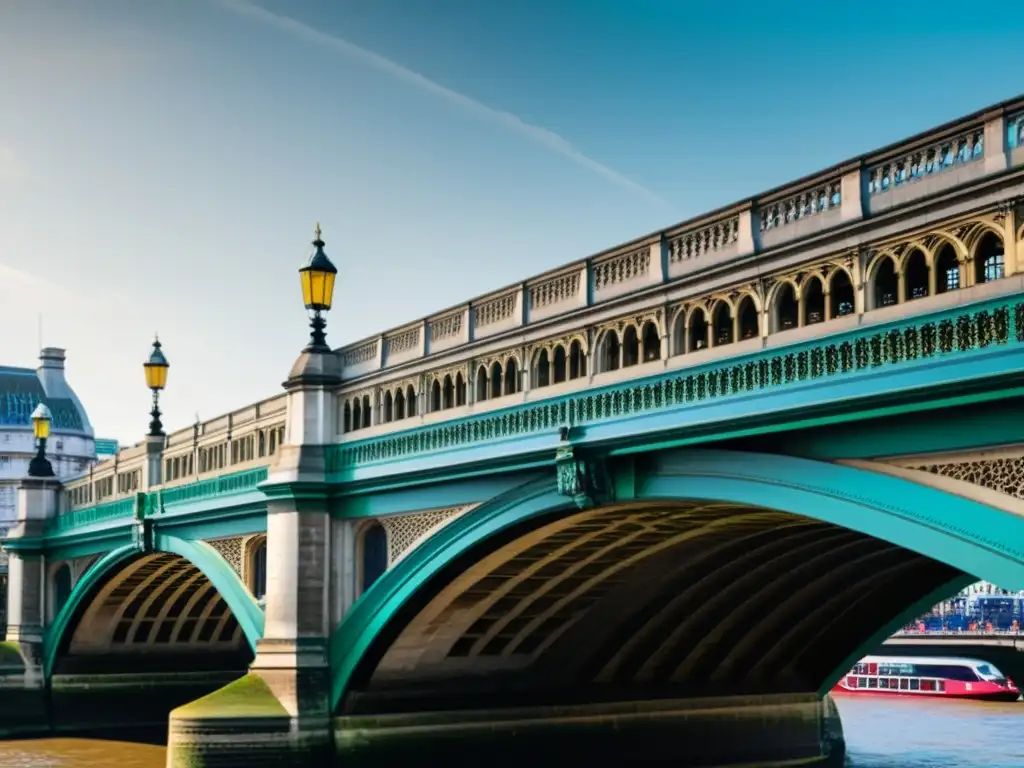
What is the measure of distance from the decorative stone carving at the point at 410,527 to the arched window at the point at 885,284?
971 centimetres

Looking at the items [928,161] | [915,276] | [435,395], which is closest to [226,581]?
[435,395]

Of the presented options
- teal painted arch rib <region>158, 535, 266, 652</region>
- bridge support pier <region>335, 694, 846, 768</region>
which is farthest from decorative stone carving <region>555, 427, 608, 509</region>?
teal painted arch rib <region>158, 535, 266, 652</region>

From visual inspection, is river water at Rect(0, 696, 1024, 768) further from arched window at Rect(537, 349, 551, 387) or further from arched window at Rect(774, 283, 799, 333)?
arched window at Rect(774, 283, 799, 333)

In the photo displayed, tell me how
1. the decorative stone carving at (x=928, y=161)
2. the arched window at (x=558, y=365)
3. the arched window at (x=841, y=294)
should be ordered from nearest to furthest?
the decorative stone carving at (x=928, y=161)
the arched window at (x=841, y=294)
the arched window at (x=558, y=365)

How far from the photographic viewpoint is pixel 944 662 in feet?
192

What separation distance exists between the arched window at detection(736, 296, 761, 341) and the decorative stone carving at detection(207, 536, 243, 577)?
18.0m

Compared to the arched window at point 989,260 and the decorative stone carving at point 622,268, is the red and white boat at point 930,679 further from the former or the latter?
the arched window at point 989,260

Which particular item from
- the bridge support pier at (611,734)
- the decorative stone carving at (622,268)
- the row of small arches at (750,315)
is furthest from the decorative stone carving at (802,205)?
the bridge support pier at (611,734)

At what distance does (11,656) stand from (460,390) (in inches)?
1138

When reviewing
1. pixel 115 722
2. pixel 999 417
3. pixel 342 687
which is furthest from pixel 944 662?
pixel 999 417

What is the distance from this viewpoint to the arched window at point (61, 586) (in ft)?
175

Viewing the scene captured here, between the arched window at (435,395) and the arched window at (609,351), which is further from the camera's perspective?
the arched window at (435,395)

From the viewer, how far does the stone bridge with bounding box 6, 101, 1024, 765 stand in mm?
17031

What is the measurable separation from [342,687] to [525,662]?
3.89 metres
